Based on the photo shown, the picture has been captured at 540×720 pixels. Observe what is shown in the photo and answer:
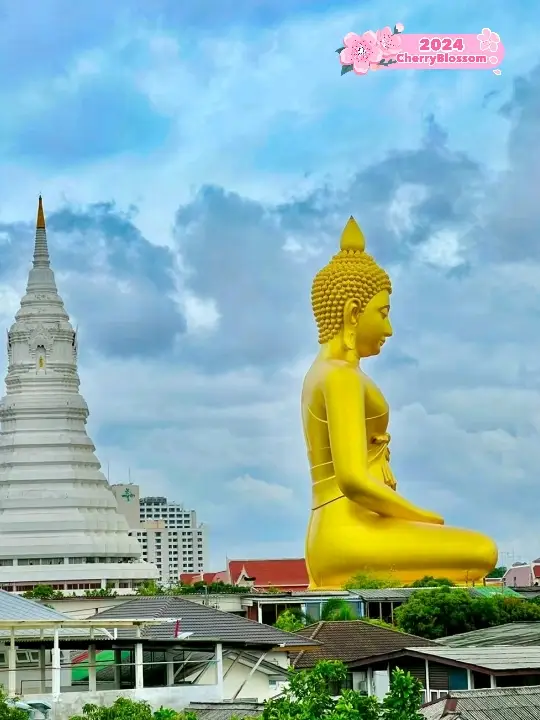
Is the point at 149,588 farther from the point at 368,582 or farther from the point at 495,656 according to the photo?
the point at 495,656

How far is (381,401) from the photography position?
38.6 m

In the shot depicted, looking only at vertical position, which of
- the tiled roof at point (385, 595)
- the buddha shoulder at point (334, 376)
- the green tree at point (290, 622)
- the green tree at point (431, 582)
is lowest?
the green tree at point (290, 622)

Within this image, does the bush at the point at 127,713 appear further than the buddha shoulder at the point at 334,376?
No

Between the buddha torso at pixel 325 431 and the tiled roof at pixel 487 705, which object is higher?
the buddha torso at pixel 325 431

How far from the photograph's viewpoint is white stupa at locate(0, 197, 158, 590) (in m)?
56.1

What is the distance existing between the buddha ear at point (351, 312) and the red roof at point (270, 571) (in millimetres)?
28948

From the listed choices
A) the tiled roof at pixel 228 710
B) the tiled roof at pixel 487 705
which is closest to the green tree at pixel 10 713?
the tiled roof at pixel 228 710

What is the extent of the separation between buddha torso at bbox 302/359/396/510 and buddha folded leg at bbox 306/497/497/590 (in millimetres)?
622

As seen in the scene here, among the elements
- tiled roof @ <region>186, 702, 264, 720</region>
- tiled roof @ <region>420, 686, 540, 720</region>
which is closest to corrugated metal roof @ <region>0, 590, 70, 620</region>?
tiled roof @ <region>186, 702, 264, 720</region>

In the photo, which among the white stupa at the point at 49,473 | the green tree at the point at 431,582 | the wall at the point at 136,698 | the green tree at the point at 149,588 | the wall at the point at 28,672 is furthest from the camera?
the white stupa at the point at 49,473

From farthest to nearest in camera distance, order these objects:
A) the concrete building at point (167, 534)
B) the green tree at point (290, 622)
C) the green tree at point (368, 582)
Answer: the concrete building at point (167, 534)
the green tree at point (368, 582)
the green tree at point (290, 622)

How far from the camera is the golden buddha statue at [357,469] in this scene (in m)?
37.4

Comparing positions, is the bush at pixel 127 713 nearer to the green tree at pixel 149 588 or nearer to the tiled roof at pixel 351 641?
the tiled roof at pixel 351 641

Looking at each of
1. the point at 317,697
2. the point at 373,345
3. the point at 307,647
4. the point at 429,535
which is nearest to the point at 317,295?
the point at 373,345
